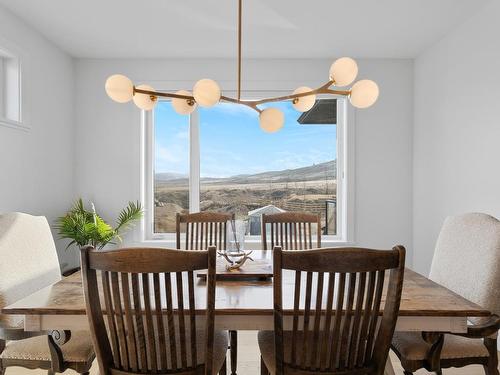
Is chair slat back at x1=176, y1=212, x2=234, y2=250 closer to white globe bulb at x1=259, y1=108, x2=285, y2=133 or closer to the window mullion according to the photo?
white globe bulb at x1=259, y1=108, x2=285, y2=133

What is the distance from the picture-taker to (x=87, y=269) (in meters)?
1.25

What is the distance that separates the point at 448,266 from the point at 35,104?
3210 mm

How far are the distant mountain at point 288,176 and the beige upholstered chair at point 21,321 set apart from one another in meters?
2.23

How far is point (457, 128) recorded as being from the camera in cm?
321

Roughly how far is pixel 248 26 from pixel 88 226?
6.89 feet

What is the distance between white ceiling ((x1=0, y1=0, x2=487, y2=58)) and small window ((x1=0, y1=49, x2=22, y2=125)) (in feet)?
1.18

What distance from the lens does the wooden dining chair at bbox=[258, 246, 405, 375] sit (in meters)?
1.21

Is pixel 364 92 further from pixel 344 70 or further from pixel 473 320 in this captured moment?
pixel 473 320

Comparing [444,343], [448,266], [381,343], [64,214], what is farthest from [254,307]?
[64,214]

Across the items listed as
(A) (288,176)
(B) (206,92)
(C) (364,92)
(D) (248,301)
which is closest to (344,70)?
(C) (364,92)

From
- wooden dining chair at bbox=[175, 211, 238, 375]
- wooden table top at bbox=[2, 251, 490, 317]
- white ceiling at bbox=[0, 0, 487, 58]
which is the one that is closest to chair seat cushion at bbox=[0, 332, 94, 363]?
wooden table top at bbox=[2, 251, 490, 317]

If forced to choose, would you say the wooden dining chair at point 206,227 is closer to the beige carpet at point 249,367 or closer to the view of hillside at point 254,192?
the beige carpet at point 249,367

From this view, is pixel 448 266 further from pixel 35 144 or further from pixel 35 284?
pixel 35 144

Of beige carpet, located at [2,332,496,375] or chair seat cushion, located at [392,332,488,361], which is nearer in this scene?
chair seat cushion, located at [392,332,488,361]
